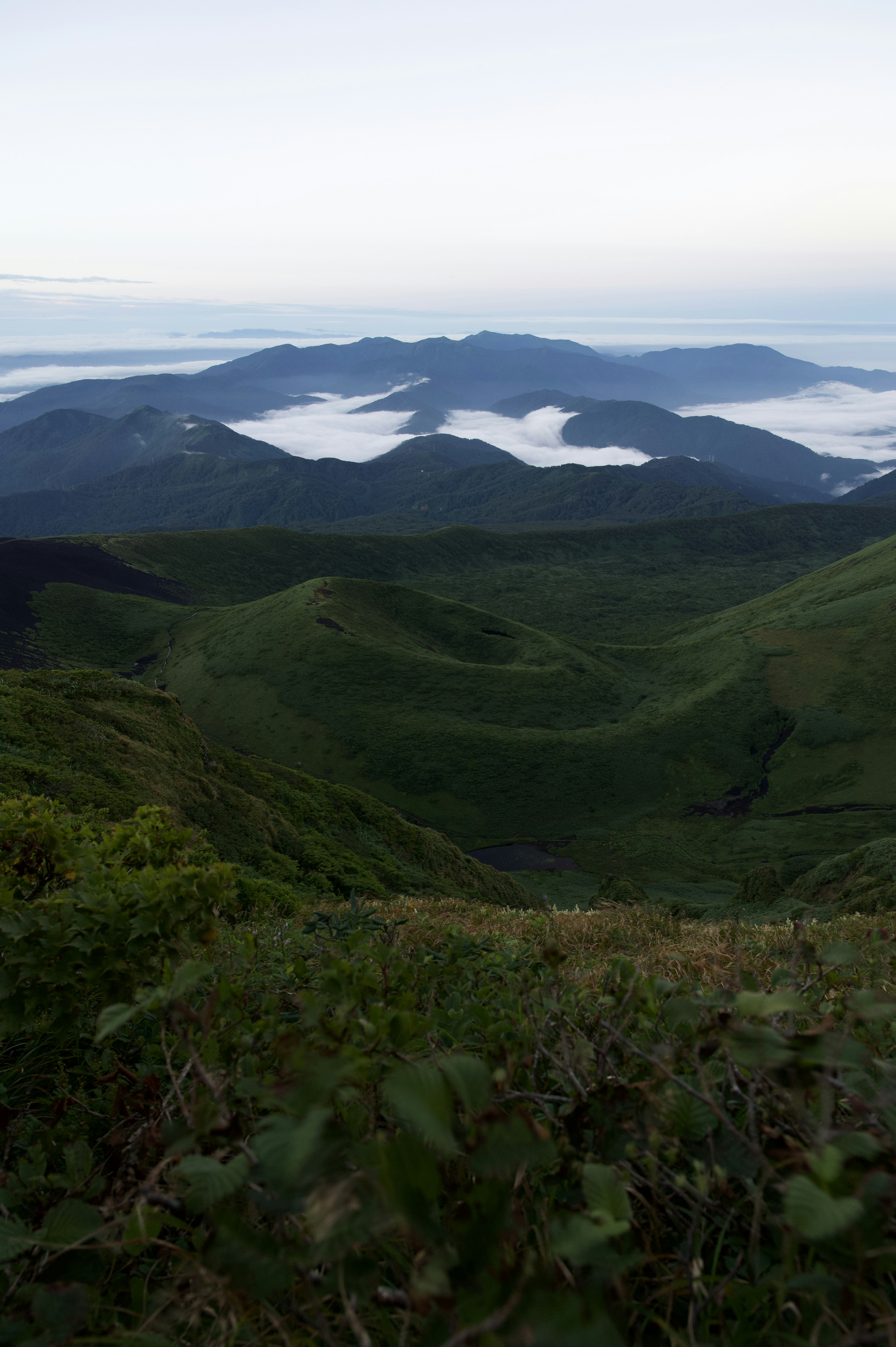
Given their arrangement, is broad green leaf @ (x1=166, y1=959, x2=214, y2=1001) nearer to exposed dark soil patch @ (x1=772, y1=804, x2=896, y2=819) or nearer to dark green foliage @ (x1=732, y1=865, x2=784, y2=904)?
dark green foliage @ (x1=732, y1=865, x2=784, y2=904)

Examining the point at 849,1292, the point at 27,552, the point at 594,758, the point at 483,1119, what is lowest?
the point at 594,758

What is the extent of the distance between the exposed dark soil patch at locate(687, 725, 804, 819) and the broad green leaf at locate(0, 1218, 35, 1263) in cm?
8838

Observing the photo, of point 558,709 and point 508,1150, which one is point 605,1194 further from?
point 558,709

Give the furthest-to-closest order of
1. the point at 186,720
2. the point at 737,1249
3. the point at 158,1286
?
the point at 186,720 → the point at 158,1286 → the point at 737,1249

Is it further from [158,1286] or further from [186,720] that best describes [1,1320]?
[186,720]

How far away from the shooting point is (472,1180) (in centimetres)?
265

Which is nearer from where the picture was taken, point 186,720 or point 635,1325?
point 635,1325

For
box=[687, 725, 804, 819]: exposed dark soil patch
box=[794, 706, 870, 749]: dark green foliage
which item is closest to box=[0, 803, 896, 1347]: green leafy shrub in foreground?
box=[687, 725, 804, 819]: exposed dark soil patch

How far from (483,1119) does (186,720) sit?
31.1 m

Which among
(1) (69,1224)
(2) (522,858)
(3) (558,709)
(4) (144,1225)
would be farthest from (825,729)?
(1) (69,1224)

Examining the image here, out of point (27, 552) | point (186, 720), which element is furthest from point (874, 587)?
point (27, 552)

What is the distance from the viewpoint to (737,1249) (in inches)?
96.2

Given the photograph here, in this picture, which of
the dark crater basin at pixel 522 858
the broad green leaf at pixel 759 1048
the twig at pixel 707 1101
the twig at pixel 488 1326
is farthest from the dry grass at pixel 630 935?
the dark crater basin at pixel 522 858

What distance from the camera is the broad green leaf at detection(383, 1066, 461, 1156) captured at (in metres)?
1.73
